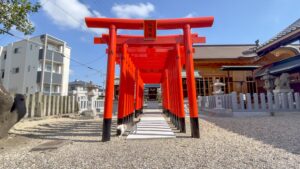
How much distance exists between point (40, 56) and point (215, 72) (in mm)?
21035

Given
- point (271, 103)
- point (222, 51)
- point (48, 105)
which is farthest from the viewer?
point (222, 51)

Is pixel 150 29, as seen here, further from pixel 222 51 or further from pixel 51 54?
pixel 51 54

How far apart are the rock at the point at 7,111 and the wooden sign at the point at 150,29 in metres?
3.69

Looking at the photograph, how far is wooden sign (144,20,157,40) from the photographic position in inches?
168

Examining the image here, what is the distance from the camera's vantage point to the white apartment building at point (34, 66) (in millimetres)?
20250

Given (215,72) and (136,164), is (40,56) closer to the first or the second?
(215,72)

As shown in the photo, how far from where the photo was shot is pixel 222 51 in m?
17.6

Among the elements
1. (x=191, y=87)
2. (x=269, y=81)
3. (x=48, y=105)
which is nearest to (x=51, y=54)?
(x=48, y=105)

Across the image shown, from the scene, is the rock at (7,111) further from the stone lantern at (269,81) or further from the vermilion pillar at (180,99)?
the stone lantern at (269,81)

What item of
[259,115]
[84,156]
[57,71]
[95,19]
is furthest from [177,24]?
[57,71]

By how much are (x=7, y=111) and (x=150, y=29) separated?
4.09 metres

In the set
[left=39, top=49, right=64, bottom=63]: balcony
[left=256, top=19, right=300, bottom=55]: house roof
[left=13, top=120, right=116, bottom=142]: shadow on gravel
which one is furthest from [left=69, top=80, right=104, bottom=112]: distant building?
[left=39, top=49, right=64, bottom=63]: balcony

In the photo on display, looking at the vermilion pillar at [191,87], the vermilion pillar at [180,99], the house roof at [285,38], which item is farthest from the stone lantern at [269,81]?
the vermilion pillar at [191,87]

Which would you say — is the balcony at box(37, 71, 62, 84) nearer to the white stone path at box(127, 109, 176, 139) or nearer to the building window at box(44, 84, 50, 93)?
the building window at box(44, 84, 50, 93)
